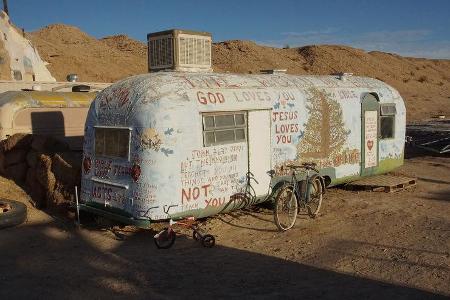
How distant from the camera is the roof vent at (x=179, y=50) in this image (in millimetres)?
9914

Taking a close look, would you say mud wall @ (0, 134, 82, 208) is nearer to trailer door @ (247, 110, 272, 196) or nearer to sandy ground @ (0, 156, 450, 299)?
sandy ground @ (0, 156, 450, 299)

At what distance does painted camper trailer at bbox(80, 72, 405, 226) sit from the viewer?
795 cm

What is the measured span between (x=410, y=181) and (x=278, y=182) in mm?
4805

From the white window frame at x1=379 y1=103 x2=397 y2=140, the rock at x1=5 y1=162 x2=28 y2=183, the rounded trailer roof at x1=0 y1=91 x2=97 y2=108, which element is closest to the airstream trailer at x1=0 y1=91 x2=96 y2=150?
the rounded trailer roof at x1=0 y1=91 x2=97 y2=108

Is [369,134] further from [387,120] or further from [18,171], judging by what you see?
[18,171]

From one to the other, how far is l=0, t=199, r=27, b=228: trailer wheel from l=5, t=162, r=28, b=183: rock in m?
1.42

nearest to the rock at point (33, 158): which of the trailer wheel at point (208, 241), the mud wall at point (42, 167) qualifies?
the mud wall at point (42, 167)

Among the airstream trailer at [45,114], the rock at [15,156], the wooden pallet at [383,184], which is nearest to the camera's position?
the rock at [15,156]

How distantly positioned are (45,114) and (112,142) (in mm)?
4154

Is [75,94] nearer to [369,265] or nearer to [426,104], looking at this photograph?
[369,265]

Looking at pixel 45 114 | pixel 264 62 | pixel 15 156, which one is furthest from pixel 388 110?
pixel 264 62

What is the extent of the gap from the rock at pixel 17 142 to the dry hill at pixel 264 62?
23.6 meters

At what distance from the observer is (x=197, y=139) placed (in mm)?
8328

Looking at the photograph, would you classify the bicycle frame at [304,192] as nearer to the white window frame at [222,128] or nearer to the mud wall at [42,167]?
the white window frame at [222,128]
